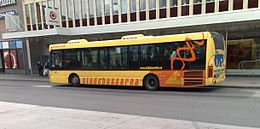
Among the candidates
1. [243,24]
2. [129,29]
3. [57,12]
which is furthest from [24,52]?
[243,24]

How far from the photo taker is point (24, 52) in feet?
85.7

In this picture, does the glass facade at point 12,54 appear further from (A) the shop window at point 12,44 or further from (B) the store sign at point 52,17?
(B) the store sign at point 52,17

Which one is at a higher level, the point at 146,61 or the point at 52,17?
the point at 52,17

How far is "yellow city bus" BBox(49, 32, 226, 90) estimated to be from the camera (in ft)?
33.5

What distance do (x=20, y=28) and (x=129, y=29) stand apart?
1508 centimetres

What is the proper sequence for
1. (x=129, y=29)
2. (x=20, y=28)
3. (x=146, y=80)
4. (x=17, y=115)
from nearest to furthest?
(x=17, y=115)
(x=146, y=80)
(x=129, y=29)
(x=20, y=28)

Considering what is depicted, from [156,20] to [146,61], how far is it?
19.9 feet

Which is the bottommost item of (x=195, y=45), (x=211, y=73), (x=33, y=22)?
(x=211, y=73)

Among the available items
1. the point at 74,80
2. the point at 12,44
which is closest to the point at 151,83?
the point at 74,80

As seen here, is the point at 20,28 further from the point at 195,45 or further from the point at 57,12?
the point at 195,45

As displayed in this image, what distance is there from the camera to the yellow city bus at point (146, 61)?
33.5ft

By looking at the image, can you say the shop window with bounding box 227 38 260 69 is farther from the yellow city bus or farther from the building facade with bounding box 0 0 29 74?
the building facade with bounding box 0 0 29 74

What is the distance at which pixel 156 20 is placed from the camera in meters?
16.7

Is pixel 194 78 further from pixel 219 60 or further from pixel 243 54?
pixel 243 54
